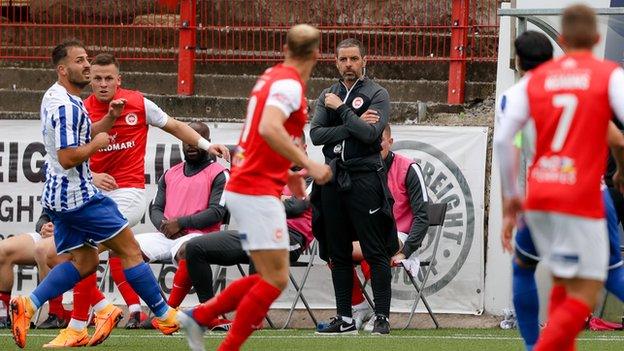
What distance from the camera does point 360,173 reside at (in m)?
11.0

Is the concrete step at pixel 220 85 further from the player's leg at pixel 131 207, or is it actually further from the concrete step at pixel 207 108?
the player's leg at pixel 131 207

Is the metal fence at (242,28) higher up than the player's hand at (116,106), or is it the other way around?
the metal fence at (242,28)

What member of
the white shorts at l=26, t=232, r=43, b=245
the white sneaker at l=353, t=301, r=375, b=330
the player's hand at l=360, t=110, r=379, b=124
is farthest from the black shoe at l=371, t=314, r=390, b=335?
the white shorts at l=26, t=232, r=43, b=245

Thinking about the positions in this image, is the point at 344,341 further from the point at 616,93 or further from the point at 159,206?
the point at 616,93

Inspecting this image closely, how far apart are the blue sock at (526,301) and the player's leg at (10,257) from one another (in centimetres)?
572

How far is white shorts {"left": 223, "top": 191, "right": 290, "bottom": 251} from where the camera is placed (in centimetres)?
777

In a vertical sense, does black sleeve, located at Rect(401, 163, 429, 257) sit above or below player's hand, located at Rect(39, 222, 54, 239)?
above

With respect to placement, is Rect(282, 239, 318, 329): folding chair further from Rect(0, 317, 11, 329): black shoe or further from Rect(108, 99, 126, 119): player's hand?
Rect(108, 99, 126, 119): player's hand

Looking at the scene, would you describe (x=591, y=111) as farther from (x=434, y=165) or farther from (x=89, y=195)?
(x=434, y=165)

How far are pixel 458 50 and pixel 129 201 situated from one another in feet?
16.0

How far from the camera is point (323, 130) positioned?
1098 cm

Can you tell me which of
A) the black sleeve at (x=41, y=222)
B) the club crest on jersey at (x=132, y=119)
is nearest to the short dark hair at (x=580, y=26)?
the club crest on jersey at (x=132, y=119)

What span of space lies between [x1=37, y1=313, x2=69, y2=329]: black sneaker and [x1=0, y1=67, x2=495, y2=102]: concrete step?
4027mm

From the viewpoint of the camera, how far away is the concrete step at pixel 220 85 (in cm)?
1506
